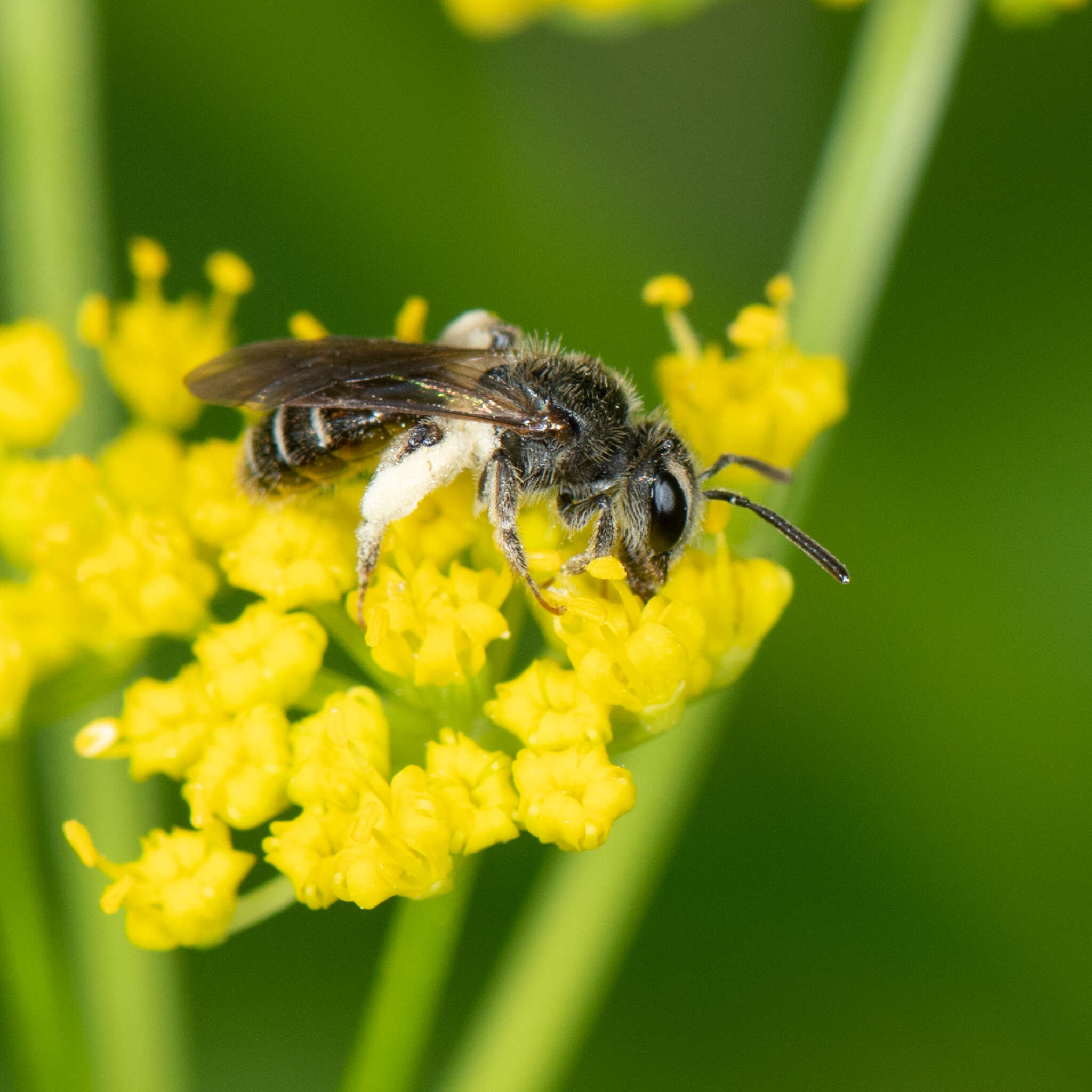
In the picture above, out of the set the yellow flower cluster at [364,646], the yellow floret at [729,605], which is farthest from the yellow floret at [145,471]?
the yellow floret at [729,605]

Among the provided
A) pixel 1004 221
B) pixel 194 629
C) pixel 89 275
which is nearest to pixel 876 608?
pixel 1004 221

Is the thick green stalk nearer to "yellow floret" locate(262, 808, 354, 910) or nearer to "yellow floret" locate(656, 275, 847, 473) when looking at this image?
"yellow floret" locate(656, 275, 847, 473)

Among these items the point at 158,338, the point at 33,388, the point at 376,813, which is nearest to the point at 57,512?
the point at 33,388

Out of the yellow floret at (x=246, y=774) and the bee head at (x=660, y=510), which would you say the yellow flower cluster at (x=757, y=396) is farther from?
the yellow floret at (x=246, y=774)

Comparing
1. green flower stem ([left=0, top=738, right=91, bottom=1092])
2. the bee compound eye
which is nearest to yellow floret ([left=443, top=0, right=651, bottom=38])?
the bee compound eye

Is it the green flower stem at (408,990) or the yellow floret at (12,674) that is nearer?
the green flower stem at (408,990)

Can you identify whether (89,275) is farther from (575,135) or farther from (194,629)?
(575,135)

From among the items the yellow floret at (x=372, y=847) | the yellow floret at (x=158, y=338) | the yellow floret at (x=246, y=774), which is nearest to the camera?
the yellow floret at (x=372, y=847)
